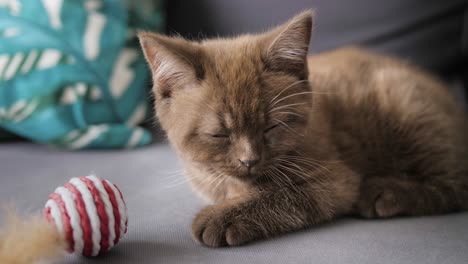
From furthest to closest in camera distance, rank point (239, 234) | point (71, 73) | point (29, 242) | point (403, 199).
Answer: point (71, 73) < point (403, 199) < point (239, 234) < point (29, 242)

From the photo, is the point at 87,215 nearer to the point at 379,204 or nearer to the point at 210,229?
the point at 210,229

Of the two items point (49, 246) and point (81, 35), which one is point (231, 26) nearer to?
point (81, 35)

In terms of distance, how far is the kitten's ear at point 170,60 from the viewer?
1256 millimetres

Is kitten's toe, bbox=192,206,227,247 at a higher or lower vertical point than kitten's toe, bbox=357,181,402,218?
higher

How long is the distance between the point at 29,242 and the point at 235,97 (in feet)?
1.87

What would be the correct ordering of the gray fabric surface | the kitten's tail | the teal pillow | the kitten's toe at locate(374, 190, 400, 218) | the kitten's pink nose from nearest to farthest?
the kitten's tail
the gray fabric surface
the kitten's pink nose
the kitten's toe at locate(374, 190, 400, 218)
the teal pillow

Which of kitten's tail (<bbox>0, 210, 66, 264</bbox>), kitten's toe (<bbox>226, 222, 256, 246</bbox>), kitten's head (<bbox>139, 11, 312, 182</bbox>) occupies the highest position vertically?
kitten's head (<bbox>139, 11, 312, 182</bbox>)

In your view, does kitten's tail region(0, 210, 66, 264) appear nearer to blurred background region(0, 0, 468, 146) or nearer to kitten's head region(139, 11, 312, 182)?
kitten's head region(139, 11, 312, 182)

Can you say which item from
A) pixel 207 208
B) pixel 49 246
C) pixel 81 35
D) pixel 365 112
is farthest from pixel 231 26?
pixel 49 246

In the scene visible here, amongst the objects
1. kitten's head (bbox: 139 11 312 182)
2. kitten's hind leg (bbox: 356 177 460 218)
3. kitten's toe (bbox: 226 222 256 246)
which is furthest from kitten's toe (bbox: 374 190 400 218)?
kitten's toe (bbox: 226 222 256 246)

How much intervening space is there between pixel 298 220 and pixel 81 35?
3.89ft

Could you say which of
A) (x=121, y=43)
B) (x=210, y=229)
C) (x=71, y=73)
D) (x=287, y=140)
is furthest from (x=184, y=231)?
(x=121, y=43)

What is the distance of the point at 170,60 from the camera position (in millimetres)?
1276

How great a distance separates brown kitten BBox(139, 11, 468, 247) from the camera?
127cm
